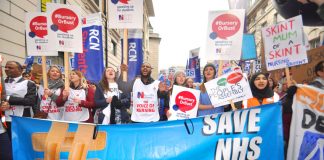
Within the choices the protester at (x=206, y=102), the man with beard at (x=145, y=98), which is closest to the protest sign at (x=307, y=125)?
the protester at (x=206, y=102)

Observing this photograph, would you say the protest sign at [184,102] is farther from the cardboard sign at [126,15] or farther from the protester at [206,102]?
the cardboard sign at [126,15]

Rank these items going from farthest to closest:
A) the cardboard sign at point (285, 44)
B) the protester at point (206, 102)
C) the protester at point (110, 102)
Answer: the protester at point (110, 102), the protester at point (206, 102), the cardboard sign at point (285, 44)

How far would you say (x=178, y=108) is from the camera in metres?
5.05

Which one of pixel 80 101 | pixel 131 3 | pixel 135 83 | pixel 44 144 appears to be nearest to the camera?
pixel 44 144

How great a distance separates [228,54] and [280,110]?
192cm

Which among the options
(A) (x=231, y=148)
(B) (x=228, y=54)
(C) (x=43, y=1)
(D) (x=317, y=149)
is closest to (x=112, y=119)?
(B) (x=228, y=54)

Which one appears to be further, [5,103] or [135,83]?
[135,83]

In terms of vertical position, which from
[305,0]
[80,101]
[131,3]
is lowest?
[80,101]

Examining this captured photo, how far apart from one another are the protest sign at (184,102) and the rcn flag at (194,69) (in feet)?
25.7

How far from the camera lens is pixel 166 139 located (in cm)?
347

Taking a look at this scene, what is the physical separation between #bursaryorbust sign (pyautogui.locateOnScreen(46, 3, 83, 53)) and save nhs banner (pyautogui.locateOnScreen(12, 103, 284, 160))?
1.86 meters

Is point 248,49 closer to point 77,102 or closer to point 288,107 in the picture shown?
point 77,102

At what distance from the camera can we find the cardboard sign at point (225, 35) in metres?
5.14

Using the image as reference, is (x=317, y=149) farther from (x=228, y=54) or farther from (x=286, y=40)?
(x=228, y=54)
